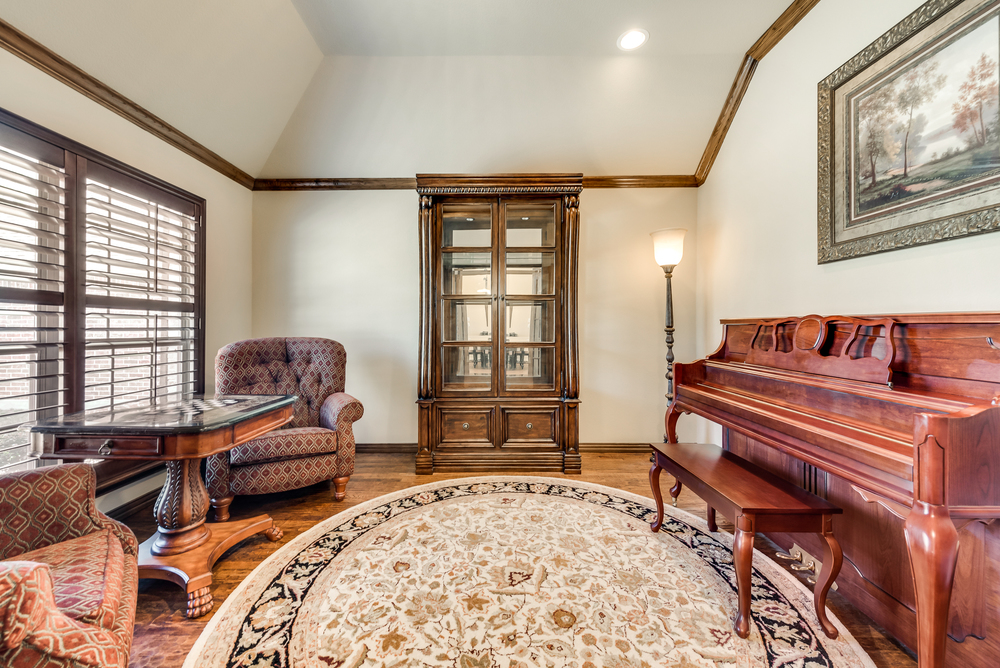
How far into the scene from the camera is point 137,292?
2.28m

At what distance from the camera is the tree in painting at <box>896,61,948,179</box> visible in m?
1.44

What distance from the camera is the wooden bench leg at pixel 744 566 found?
1.31m

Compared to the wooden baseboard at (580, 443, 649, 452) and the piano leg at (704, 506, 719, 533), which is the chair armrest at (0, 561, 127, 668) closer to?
the piano leg at (704, 506, 719, 533)

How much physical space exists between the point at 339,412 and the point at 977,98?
3320mm

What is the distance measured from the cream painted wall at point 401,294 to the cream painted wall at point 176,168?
0.18 m

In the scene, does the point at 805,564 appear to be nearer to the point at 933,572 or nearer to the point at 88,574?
the point at 933,572

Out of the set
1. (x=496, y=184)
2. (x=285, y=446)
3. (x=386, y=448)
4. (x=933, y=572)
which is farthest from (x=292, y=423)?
(x=933, y=572)

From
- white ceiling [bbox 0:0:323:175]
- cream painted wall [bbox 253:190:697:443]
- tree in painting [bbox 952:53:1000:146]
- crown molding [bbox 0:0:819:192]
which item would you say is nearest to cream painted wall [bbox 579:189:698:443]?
cream painted wall [bbox 253:190:697:443]

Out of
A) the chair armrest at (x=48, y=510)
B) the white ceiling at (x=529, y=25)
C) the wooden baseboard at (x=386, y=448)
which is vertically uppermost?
the white ceiling at (x=529, y=25)

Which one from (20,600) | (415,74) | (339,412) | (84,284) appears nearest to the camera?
(20,600)

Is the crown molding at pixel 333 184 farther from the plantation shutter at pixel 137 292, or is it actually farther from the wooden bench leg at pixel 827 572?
the wooden bench leg at pixel 827 572

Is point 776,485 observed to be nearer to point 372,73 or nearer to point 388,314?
point 388,314

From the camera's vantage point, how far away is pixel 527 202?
2.95m

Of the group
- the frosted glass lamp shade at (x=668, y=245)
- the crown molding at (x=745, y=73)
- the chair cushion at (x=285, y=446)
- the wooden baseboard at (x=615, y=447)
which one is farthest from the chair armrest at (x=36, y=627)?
the crown molding at (x=745, y=73)
